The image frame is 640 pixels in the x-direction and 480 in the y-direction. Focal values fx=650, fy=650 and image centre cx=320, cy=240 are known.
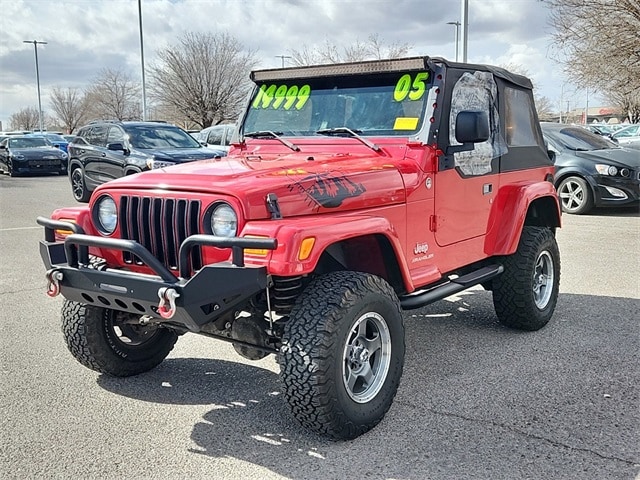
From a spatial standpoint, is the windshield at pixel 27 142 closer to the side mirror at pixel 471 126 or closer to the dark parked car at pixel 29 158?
the dark parked car at pixel 29 158

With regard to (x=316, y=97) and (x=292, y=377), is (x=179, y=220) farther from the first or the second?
(x=316, y=97)

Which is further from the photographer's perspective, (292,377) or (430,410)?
(430,410)

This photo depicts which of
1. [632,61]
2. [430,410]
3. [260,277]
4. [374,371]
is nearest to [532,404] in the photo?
[430,410]

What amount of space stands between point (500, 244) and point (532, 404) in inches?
56.6

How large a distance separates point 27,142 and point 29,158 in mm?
2074

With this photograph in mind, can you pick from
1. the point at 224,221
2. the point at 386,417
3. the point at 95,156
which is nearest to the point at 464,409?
the point at 386,417

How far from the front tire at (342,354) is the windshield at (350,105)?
1284 millimetres

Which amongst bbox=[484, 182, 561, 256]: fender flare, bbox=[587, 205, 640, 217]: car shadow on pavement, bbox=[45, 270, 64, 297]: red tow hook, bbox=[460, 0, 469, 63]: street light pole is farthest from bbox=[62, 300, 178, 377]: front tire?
bbox=[460, 0, 469, 63]: street light pole

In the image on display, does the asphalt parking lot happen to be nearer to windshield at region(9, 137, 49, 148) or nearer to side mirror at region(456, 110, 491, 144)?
side mirror at region(456, 110, 491, 144)

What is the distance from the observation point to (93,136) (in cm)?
1409

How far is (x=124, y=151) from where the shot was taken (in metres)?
12.6

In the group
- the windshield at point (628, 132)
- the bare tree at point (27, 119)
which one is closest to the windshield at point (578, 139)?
the windshield at point (628, 132)

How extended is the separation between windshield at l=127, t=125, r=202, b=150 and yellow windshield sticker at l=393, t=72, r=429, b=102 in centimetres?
920

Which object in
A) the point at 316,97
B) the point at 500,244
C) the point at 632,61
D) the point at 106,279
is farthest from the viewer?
the point at 632,61
